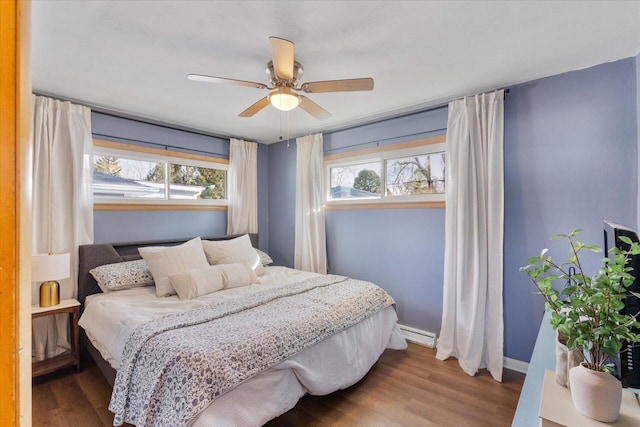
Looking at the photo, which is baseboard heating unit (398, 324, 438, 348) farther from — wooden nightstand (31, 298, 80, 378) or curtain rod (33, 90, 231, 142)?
curtain rod (33, 90, 231, 142)

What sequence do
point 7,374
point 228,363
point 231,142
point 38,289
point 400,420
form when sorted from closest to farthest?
point 7,374, point 228,363, point 400,420, point 38,289, point 231,142

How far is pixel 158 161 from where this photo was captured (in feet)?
11.6

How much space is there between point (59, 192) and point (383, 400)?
3.23 m

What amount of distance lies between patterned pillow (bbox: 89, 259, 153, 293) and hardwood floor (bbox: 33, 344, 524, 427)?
730 millimetres

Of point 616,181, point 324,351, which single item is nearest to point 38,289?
point 324,351

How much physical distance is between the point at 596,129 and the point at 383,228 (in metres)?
1.94

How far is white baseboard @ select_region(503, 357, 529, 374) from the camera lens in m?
2.51

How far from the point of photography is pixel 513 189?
2547mm

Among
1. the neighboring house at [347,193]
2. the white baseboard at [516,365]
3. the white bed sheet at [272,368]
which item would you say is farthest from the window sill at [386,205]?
the white baseboard at [516,365]

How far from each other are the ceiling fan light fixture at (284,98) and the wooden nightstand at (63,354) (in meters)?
2.37

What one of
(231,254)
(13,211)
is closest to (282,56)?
(13,211)

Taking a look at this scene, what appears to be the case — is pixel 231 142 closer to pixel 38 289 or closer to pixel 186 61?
pixel 186 61

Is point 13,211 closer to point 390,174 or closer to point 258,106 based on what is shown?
point 258,106

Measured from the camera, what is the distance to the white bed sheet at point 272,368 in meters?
1.60
